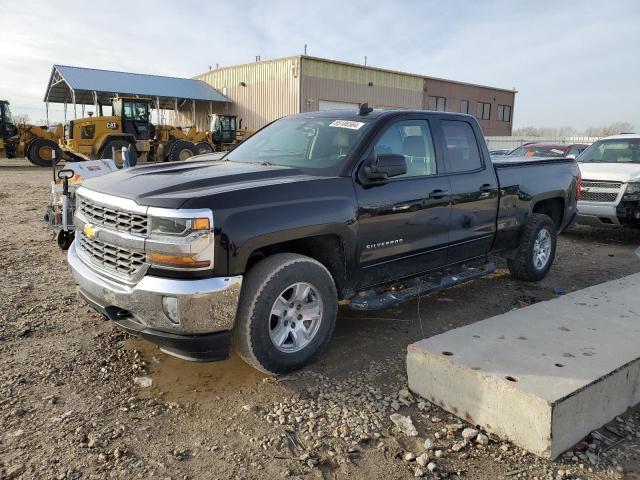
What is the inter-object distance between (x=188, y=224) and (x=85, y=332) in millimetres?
1923

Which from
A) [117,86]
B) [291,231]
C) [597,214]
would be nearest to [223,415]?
[291,231]

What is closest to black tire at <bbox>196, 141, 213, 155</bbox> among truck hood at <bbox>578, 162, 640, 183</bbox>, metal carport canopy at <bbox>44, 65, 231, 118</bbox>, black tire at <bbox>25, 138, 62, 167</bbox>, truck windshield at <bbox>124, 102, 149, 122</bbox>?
truck windshield at <bbox>124, 102, 149, 122</bbox>

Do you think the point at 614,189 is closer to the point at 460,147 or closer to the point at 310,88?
the point at 460,147

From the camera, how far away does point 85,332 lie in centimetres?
432

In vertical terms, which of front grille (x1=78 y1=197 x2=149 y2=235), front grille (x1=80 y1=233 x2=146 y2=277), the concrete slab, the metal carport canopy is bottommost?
the concrete slab

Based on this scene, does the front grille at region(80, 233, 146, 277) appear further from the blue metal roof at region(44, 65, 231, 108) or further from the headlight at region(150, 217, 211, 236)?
the blue metal roof at region(44, 65, 231, 108)

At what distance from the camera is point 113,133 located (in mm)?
20875

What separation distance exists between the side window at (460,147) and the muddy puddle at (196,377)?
2.63 m

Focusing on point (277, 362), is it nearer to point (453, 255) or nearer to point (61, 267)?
point (453, 255)

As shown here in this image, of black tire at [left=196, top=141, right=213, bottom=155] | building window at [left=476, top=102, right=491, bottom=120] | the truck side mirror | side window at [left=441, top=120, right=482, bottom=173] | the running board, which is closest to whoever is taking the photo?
the truck side mirror

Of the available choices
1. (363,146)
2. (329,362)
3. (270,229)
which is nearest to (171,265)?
(270,229)

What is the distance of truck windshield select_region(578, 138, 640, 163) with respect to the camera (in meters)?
9.52

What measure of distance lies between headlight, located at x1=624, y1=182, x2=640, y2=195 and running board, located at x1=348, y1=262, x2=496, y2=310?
4655mm

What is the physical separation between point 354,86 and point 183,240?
33697mm
